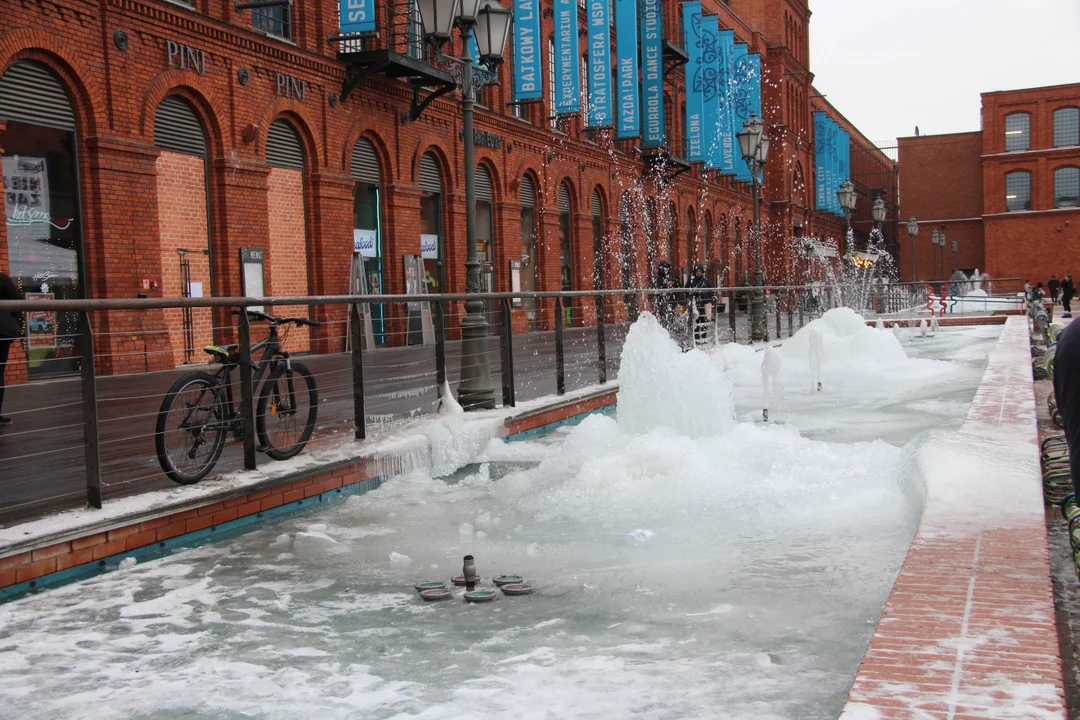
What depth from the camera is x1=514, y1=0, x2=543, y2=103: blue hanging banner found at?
1001 inches

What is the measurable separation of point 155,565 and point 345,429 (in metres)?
3.27

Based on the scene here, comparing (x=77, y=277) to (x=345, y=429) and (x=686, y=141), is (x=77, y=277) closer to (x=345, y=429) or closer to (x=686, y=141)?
(x=345, y=429)

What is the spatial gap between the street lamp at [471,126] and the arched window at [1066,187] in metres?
67.3

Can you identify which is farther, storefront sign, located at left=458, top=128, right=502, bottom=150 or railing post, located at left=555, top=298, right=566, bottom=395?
storefront sign, located at left=458, top=128, right=502, bottom=150

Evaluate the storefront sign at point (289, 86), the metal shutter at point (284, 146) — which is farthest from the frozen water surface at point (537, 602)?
the storefront sign at point (289, 86)

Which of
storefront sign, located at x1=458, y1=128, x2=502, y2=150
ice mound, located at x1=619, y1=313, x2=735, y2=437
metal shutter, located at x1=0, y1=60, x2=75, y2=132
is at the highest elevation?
storefront sign, located at x1=458, y1=128, x2=502, y2=150

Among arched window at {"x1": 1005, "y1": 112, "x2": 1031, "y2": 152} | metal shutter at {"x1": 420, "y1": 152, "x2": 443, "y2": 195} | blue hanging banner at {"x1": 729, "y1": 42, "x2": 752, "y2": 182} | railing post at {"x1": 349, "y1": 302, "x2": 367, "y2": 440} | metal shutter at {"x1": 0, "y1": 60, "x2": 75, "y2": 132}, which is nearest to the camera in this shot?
railing post at {"x1": 349, "y1": 302, "x2": 367, "y2": 440}

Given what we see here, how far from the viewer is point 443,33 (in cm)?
981

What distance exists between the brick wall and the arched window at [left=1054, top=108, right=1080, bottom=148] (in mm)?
66438

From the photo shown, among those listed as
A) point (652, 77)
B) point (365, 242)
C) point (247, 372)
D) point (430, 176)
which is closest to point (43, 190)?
point (365, 242)

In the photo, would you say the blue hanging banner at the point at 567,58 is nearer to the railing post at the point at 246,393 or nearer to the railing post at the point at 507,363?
the railing post at the point at 507,363

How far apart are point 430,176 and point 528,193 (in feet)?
18.4

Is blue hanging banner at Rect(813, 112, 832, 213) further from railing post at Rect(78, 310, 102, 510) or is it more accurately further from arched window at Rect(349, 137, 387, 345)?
railing post at Rect(78, 310, 102, 510)

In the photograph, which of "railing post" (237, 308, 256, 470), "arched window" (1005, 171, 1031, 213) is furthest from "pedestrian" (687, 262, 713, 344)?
"arched window" (1005, 171, 1031, 213)
